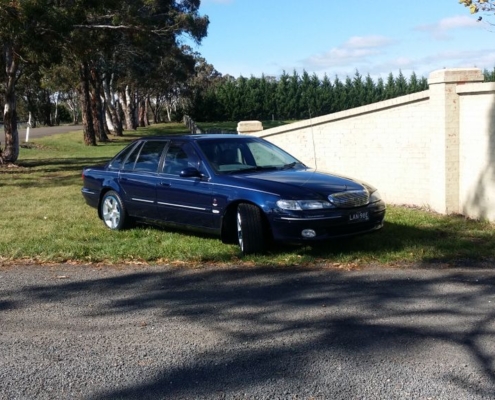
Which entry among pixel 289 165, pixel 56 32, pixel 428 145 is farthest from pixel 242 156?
pixel 56 32

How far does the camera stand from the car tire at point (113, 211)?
1036cm

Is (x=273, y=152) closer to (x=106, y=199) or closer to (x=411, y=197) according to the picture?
(x=106, y=199)

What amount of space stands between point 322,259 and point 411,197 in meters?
4.63

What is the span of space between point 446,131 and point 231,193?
4.45 m

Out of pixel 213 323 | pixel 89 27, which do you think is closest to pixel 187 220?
pixel 213 323

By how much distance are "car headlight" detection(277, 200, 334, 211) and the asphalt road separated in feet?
2.44

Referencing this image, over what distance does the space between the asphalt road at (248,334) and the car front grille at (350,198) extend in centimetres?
89

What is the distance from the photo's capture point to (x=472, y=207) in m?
11.2

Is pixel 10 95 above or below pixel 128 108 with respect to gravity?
above

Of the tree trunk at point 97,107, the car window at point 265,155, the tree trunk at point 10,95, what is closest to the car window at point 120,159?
the car window at point 265,155

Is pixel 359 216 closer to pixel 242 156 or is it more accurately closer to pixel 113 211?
pixel 242 156

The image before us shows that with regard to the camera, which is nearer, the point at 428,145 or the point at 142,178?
the point at 142,178

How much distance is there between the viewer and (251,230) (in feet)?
27.1

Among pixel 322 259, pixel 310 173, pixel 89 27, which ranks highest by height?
pixel 89 27
